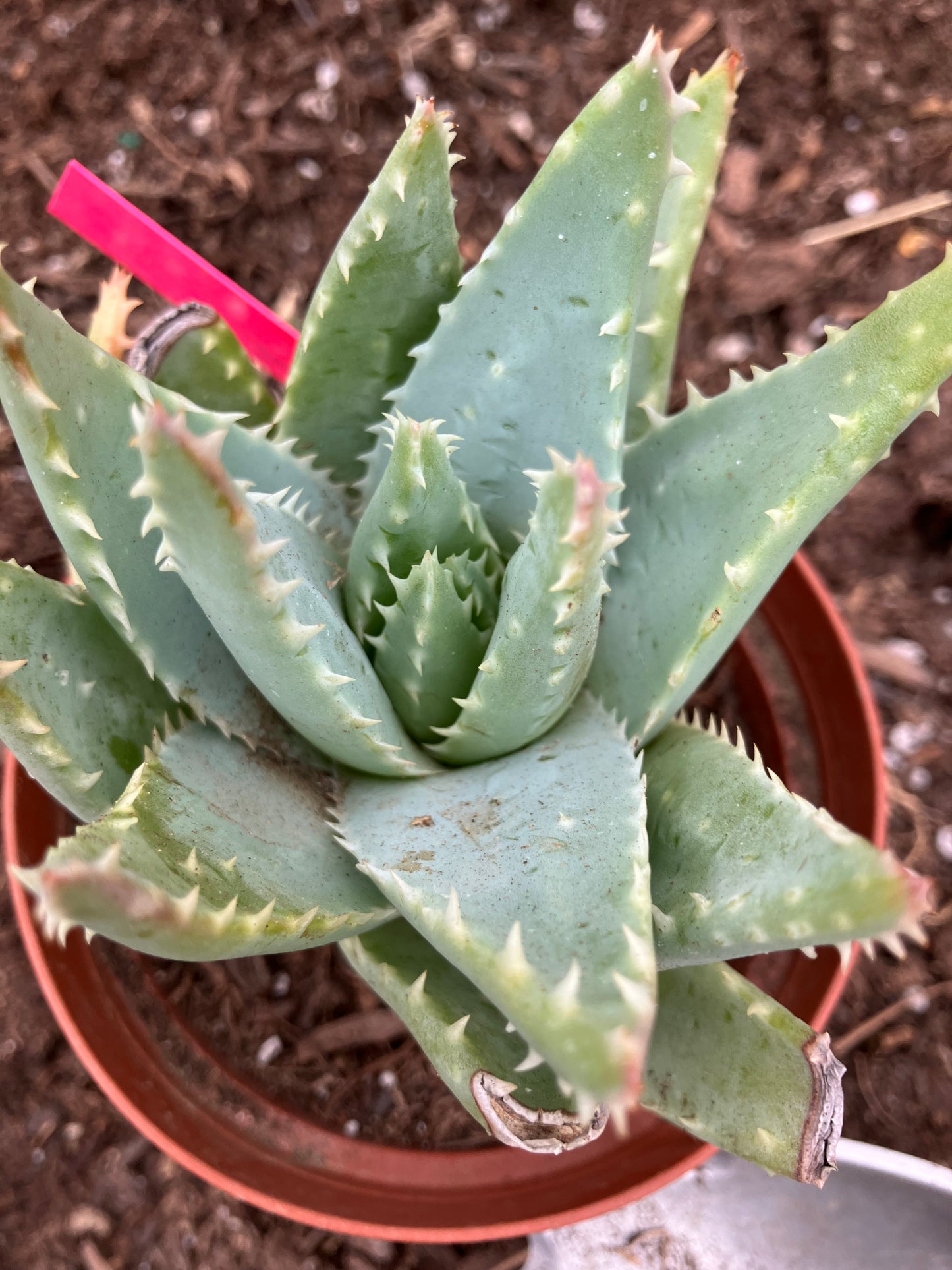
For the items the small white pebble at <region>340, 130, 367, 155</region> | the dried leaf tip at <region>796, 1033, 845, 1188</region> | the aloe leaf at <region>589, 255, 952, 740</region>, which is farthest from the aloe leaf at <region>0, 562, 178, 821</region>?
the small white pebble at <region>340, 130, 367, 155</region>

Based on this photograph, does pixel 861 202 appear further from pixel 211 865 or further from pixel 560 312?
pixel 211 865

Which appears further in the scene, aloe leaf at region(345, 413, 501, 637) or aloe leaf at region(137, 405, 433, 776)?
aloe leaf at region(345, 413, 501, 637)

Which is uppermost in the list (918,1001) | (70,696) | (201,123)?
(201,123)

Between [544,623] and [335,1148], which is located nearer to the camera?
[544,623]

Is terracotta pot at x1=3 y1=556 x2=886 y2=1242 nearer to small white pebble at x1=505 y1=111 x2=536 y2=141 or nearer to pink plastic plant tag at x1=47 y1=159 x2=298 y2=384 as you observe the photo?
pink plastic plant tag at x1=47 y1=159 x2=298 y2=384

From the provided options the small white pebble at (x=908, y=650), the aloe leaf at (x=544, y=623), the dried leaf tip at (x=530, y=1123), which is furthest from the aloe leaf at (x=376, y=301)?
the small white pebble at (x=908, y=650)

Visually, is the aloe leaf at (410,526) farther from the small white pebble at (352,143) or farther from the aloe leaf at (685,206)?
the small white pebble at (352,143)

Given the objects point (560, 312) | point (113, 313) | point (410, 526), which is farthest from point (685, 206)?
point (113, 313)
